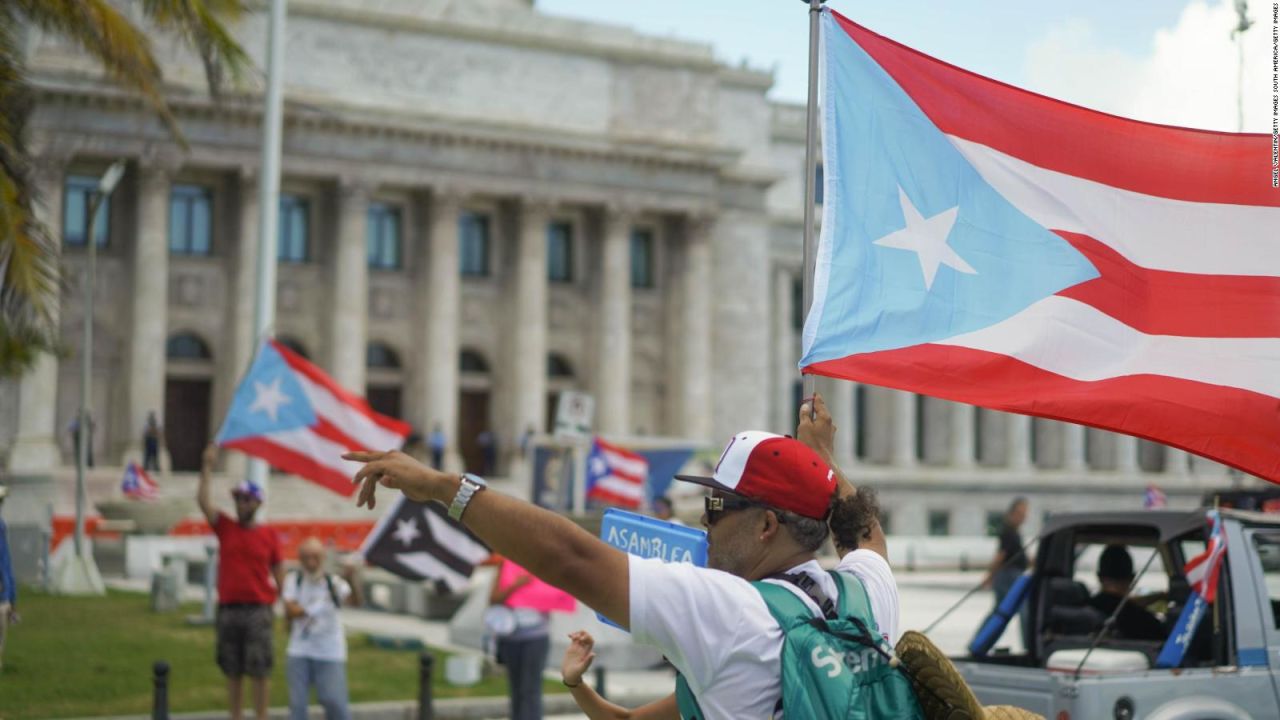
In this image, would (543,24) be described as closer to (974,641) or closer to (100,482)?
(100,482)

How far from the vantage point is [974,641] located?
9.23 m

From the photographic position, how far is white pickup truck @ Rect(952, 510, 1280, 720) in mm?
7430

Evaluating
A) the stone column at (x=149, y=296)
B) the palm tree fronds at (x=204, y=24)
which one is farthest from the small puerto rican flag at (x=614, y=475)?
the stone column at (x=149, y=296)

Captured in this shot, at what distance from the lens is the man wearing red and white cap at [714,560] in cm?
322

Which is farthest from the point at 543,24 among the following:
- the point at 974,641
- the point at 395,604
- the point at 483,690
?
the point at 974,641

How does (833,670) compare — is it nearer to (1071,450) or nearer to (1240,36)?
(1240,36)

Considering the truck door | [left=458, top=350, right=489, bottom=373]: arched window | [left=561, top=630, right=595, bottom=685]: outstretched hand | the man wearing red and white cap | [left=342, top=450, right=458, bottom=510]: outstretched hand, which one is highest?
[left=458, top=350, right=489, bottom=373]: arched window

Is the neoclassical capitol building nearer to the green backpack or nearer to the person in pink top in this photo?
the person in pink top

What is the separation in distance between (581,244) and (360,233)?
360 inches

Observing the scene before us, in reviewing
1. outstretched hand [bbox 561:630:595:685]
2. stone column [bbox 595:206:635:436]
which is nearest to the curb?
outstretched hand [bbox 561:630:595:685]

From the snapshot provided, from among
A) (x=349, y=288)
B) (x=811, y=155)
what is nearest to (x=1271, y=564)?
(x=811, y=155)

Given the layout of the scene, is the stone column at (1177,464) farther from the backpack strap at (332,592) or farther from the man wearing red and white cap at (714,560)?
the man wearing red and white cap at (714,560)

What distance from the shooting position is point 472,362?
56812mm

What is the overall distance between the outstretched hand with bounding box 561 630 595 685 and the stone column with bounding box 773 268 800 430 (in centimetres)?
5970
